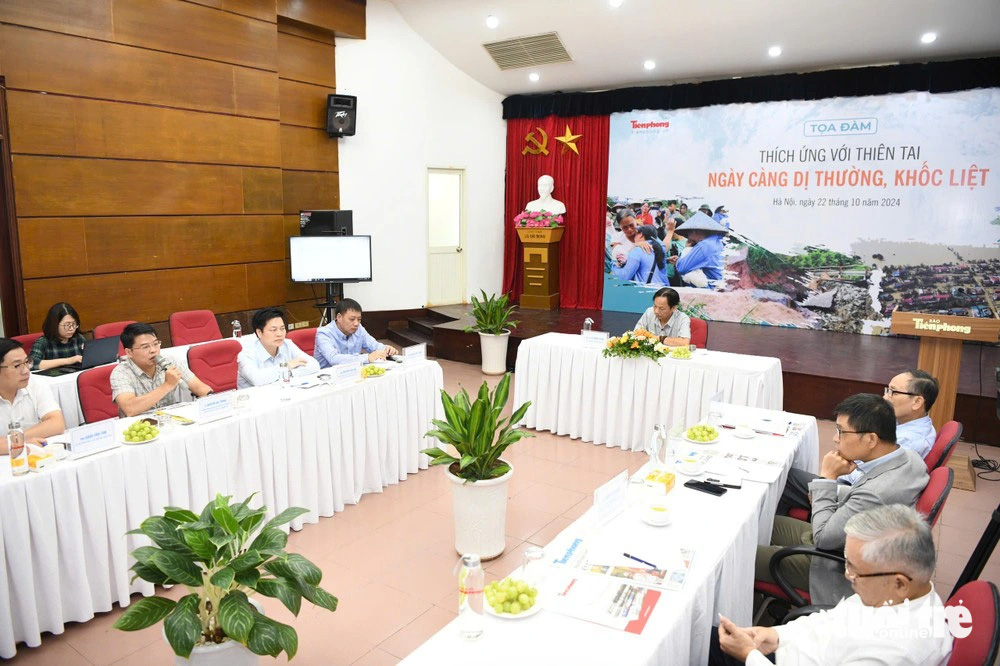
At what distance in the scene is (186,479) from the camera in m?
3.31

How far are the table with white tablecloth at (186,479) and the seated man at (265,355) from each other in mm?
201

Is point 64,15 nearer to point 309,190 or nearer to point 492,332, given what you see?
point 309,190

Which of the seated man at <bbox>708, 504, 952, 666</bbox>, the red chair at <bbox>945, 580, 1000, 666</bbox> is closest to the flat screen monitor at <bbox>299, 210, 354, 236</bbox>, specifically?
the seated man at <bbox>708, 504, 952, 666</bbox>

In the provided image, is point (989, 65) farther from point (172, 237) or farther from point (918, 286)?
point (172, 237)

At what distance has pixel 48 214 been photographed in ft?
19.1

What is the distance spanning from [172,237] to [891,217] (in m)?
8.25

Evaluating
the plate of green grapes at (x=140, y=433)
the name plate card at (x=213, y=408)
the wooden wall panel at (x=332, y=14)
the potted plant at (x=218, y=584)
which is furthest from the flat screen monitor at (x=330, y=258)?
the potted plant at (x=218, y=584)

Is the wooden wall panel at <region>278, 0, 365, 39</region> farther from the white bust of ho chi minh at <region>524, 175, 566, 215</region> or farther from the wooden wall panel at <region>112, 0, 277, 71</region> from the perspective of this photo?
the white bust of ho chi minh at <region>524, 175, 566, 215</region>

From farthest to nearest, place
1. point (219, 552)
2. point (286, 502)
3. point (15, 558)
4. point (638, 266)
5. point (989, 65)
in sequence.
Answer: point (638, 266)
point (989, 65)
point (286, 502)
point (15, 558)
point (219, 552)

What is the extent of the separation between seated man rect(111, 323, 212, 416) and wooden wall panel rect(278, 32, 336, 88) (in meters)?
5.19

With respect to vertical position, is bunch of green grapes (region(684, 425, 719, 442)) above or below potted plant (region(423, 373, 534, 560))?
above

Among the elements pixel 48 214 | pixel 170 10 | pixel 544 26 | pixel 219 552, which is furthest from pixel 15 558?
pixel 544 26

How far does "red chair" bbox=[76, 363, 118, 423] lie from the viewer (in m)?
3.72

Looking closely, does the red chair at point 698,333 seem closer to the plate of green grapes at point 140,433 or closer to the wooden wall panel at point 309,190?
the plate of green grapes at point 140,433
